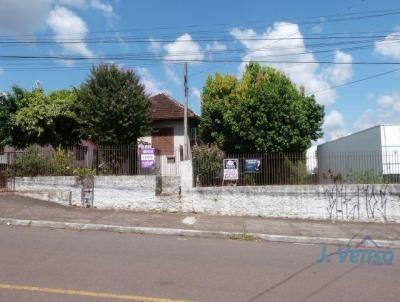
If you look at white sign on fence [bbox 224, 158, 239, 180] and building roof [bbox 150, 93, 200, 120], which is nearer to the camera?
white sign on fence [bbox 224, 158, 239, 180]

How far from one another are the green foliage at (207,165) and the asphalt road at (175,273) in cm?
615

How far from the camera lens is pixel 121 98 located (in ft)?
58.5

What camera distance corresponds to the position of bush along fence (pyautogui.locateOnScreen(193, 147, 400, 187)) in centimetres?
1563

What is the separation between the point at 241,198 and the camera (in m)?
15.3

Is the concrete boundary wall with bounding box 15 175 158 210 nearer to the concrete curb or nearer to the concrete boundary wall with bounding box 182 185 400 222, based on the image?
the concrete boundary wall with bounding box 182 185 400 222

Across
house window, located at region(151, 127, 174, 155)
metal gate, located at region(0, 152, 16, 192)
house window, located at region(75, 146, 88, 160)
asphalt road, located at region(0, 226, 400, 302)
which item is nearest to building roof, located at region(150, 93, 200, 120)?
house window, located at region(151, 127, 174, 155)

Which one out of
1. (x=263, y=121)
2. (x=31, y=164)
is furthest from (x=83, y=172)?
(x=263, y=121)

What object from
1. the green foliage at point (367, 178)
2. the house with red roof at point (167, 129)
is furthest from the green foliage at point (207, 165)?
the house with red roof at point (167, 129)

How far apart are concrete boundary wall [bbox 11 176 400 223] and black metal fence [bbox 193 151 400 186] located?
0.70m

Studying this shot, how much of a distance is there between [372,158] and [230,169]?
5.10 meters

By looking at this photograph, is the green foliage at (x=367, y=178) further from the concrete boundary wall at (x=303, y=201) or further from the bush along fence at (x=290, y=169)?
the concrete boundary wall at (x=303, y=201)

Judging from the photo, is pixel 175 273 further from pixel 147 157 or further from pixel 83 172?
pixel 83 172

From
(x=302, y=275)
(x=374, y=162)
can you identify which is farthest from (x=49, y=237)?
(x=374, y=162)

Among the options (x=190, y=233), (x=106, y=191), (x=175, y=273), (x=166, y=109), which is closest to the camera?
(x=175, y=273)
